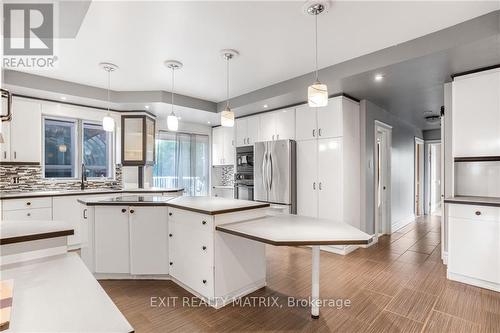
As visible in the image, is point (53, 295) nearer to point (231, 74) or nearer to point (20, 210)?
point (231, 74)

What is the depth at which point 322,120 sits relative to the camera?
4.00 m

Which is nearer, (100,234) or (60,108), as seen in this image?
(100,234)

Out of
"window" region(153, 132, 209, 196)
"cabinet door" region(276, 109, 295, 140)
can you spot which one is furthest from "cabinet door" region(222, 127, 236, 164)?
"cabinet door" region(276, 109, 295, 140)

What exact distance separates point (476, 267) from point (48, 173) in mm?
6093

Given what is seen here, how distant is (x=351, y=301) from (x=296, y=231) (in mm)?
1123

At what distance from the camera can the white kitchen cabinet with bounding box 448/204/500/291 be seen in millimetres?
2615

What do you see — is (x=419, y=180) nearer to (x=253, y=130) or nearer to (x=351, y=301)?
(x=253, y=130)

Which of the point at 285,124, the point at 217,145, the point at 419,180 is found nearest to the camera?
the point at 285,124

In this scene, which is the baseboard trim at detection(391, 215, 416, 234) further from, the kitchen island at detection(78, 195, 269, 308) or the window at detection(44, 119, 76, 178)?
the window at detection(44, 119, 76, 178)

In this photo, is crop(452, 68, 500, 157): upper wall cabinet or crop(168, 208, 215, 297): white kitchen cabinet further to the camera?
crop(452, 68, 500, 157): upper wall cabinet

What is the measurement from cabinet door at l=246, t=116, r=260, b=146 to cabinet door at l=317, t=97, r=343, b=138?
1.37m

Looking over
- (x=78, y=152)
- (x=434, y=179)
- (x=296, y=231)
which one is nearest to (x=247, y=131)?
(x=78, y=152)

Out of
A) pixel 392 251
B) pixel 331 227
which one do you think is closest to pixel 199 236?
pixel 331 227

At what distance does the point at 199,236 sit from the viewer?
2473 millimetres
